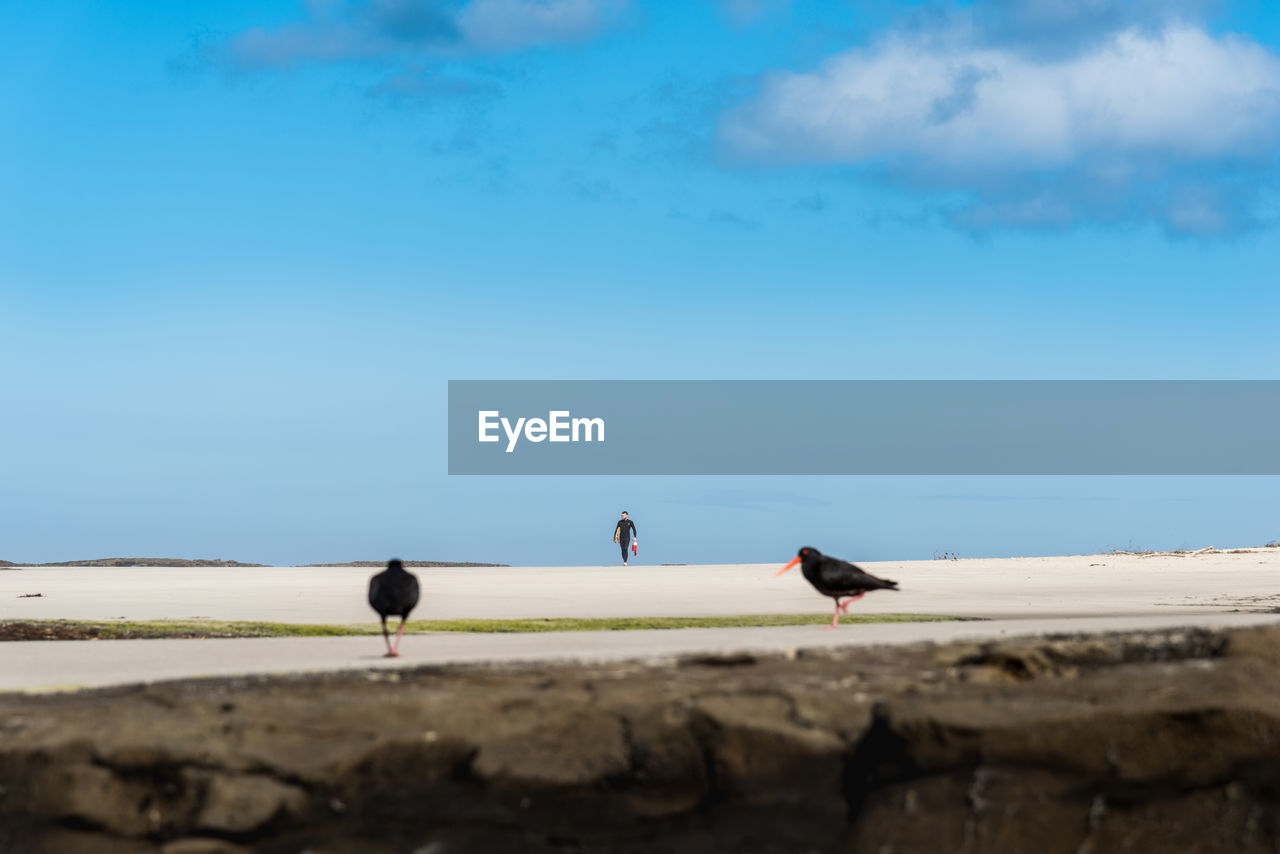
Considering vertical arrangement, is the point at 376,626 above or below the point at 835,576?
below

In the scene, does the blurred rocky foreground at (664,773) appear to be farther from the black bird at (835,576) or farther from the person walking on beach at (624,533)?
the person walking on beach at (624,533)

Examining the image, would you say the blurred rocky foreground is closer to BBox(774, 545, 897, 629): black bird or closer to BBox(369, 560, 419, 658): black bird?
BBox(369, 560, 419, 658): black bird

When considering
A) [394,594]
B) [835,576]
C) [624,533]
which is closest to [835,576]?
[835,576]

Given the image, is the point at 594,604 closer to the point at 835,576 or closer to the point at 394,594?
the point at 835,576

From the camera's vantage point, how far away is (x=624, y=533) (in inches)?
1006

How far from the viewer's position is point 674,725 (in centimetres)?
546

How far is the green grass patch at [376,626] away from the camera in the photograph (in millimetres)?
9883

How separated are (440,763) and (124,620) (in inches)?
293

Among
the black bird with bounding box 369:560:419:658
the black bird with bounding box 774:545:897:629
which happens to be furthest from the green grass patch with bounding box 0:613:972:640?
the black bird with bounding box 369:560:419:658

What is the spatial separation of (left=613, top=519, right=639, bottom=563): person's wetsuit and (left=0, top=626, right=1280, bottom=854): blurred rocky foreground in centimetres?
1991

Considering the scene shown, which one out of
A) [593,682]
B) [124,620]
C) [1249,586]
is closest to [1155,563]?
[1249,586]

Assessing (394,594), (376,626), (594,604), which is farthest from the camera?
(594,604)

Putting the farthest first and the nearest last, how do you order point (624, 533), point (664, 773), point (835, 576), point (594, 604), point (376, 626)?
point (624, 533), point (594, 604), point (376, 626), point (835, 576), point (664, 773)

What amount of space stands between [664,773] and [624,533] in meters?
20.1
